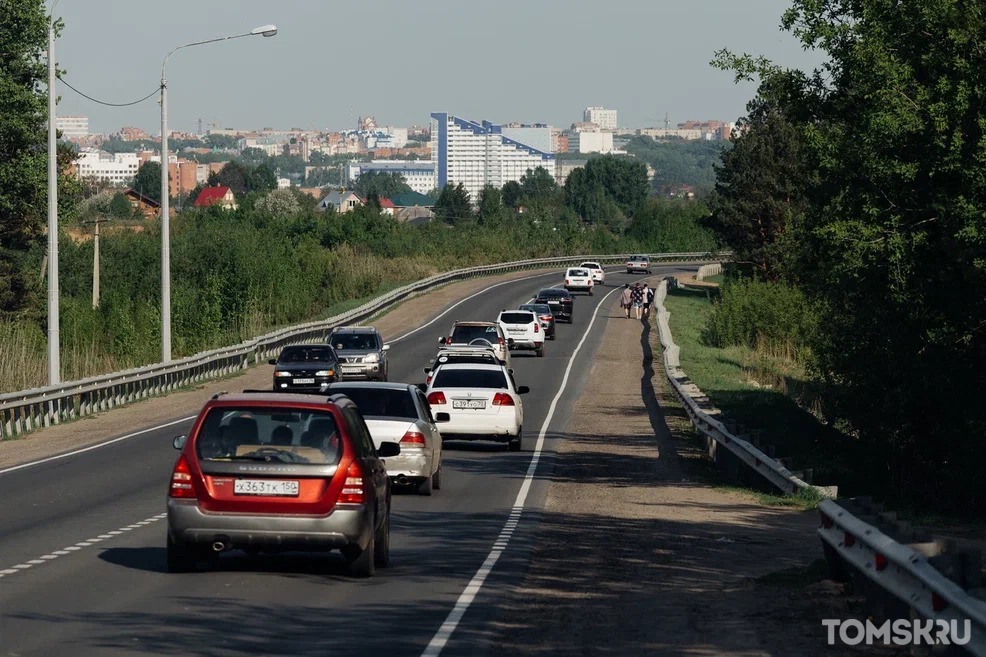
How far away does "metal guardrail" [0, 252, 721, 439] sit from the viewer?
31.2m

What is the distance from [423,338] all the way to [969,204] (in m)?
39.2

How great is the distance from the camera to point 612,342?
59.6 metres

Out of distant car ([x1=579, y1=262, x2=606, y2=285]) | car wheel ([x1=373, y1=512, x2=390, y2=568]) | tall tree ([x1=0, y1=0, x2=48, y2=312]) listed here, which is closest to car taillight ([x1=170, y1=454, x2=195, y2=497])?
car wheel ([x1=373, y1=512, x2=390, y2=568])

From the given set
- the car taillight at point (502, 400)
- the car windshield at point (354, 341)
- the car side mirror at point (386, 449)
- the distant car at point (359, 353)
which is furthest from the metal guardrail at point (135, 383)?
the car side mirror at point (386, 449)

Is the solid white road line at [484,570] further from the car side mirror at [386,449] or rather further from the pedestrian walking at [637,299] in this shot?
the pedestrian walking at [637,299]

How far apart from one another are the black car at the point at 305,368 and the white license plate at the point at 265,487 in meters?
24.2

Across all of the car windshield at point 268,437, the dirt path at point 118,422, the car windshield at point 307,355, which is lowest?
the dirt path at point 118,422

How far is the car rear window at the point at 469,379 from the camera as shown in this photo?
2739 cm

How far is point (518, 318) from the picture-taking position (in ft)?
175

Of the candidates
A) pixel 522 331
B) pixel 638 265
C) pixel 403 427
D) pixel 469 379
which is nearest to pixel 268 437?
pixel 403 427

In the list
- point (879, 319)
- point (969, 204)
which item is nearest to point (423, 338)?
point (879, 319)

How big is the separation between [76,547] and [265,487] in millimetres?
3180

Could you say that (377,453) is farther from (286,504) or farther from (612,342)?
(612,342)

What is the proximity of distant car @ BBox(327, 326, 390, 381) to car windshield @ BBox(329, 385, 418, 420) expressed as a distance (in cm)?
1939
